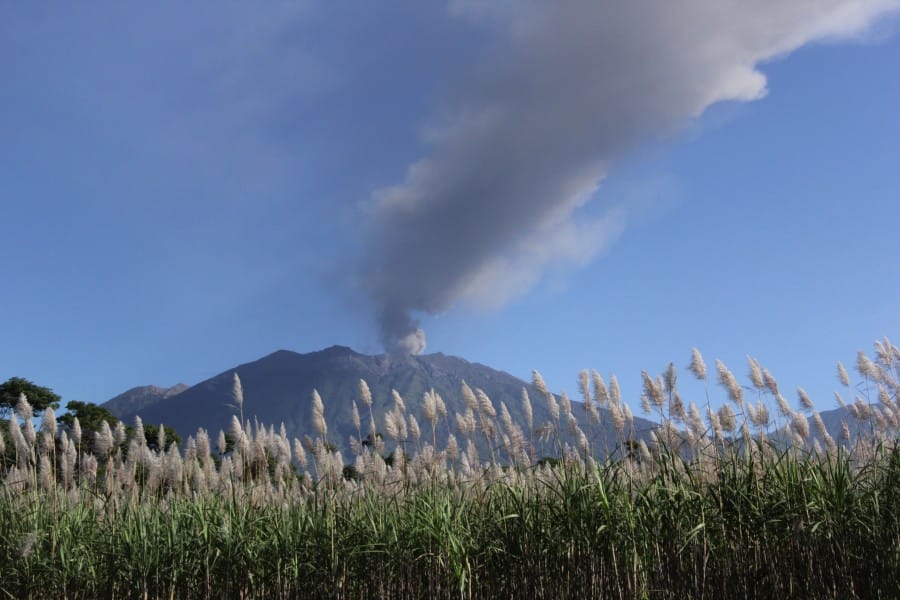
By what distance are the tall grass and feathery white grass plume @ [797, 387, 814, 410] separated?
50.7 inches

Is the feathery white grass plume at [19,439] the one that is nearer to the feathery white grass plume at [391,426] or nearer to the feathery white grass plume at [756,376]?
the feathery white grass plume at [391,426]

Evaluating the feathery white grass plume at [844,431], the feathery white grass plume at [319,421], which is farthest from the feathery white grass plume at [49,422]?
the feathery white grass plume at [844,431]

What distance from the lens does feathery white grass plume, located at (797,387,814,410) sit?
35.5 ft

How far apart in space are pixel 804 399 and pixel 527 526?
6.55 metres

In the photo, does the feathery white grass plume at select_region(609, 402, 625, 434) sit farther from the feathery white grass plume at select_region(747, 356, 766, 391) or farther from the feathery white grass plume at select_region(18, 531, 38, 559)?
the feathery white grass plume at select_region(18, 531, 38, 559)

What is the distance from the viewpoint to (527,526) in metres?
6.85

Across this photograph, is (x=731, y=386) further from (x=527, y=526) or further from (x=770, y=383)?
(x=527, y=526)

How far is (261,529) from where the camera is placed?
7770 millimetres

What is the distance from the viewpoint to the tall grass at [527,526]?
6.46 meters

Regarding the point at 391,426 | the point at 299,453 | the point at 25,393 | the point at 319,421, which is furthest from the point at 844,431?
the point at 25,393

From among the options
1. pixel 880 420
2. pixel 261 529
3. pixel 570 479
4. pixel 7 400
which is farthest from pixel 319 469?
pixel 7 400

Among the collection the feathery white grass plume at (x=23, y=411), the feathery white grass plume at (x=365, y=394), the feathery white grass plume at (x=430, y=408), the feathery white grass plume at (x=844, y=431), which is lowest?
the feathery white grass plume at (x=844, y=431)

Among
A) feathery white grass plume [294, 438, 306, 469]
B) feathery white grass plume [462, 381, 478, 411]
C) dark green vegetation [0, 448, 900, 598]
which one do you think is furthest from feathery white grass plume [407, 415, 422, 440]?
feathery white grass plume [294, 438, 306, 469]

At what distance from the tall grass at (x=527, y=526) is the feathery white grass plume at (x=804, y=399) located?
1288mm
